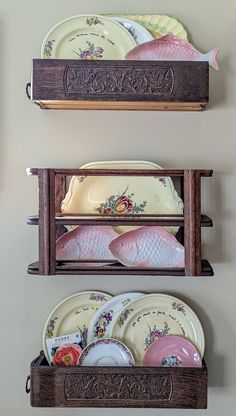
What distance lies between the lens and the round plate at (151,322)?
1217 millimetres

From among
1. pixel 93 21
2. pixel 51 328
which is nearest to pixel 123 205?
pixel 51 328

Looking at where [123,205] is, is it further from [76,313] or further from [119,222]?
[76,313]

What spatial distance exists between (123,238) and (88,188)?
0.17 meters

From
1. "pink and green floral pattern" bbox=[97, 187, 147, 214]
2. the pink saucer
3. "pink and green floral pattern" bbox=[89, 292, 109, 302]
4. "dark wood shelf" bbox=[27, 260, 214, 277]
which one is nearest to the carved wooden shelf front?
"pink and green floral pattern" bbox=[97, 187, 147, 214]

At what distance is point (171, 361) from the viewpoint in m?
1.21

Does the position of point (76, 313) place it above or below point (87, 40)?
below

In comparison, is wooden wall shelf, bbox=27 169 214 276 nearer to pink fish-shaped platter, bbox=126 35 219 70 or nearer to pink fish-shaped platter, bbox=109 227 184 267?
pink fish-shaped platter, bbox=109 227 184 267

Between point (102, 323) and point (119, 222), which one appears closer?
point (119, 222)

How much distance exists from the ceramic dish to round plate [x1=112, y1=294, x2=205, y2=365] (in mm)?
712

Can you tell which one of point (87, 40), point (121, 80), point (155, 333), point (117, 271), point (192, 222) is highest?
point (87, 40)

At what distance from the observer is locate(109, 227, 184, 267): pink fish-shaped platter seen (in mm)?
1156

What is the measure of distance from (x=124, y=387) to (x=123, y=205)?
472 mm

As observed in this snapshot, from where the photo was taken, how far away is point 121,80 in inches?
44.1

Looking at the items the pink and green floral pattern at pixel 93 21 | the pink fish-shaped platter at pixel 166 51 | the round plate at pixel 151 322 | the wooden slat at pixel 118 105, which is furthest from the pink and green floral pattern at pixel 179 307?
the pink and green floral pattern at pixel 93 21
